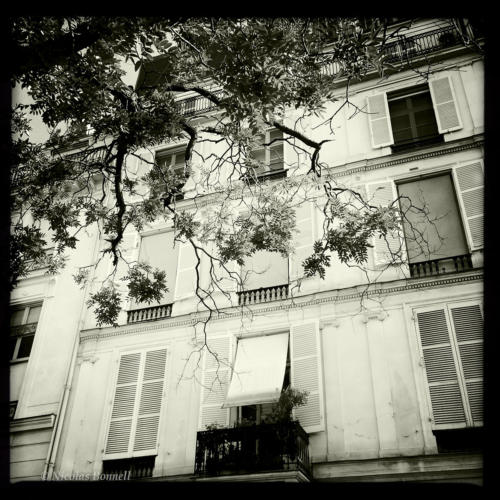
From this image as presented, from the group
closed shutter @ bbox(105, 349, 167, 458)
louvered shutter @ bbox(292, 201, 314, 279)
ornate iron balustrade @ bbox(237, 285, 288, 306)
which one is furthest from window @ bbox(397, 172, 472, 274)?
closed shutter @ bbox(105, 349, 167, 458)

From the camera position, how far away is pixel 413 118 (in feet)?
42.3

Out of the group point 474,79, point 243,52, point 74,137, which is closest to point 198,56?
point 243,52

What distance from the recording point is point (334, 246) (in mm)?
6977

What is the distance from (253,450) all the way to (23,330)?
7.36 metres

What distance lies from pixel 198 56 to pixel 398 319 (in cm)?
644

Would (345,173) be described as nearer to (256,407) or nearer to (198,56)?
(256,407)

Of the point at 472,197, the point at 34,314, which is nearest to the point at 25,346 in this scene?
the point at 34,314

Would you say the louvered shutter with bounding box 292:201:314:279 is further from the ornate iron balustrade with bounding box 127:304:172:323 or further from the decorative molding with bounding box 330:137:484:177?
the ornate iron balustrade with bounding box 127:304:172:323

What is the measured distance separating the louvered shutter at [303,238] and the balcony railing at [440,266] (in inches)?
91.3

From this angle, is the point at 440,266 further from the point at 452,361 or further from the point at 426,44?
the point at 426,44

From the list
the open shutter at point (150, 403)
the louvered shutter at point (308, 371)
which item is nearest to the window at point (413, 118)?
the louvered shutter at point (308, 371)

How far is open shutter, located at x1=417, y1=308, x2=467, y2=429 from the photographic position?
8.95m

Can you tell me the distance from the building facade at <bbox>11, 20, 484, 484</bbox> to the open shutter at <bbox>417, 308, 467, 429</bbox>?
0.03m

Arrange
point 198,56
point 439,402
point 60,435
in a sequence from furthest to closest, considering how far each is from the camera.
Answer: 1. point 60,435
2. point 439,402
3. point 198,56
